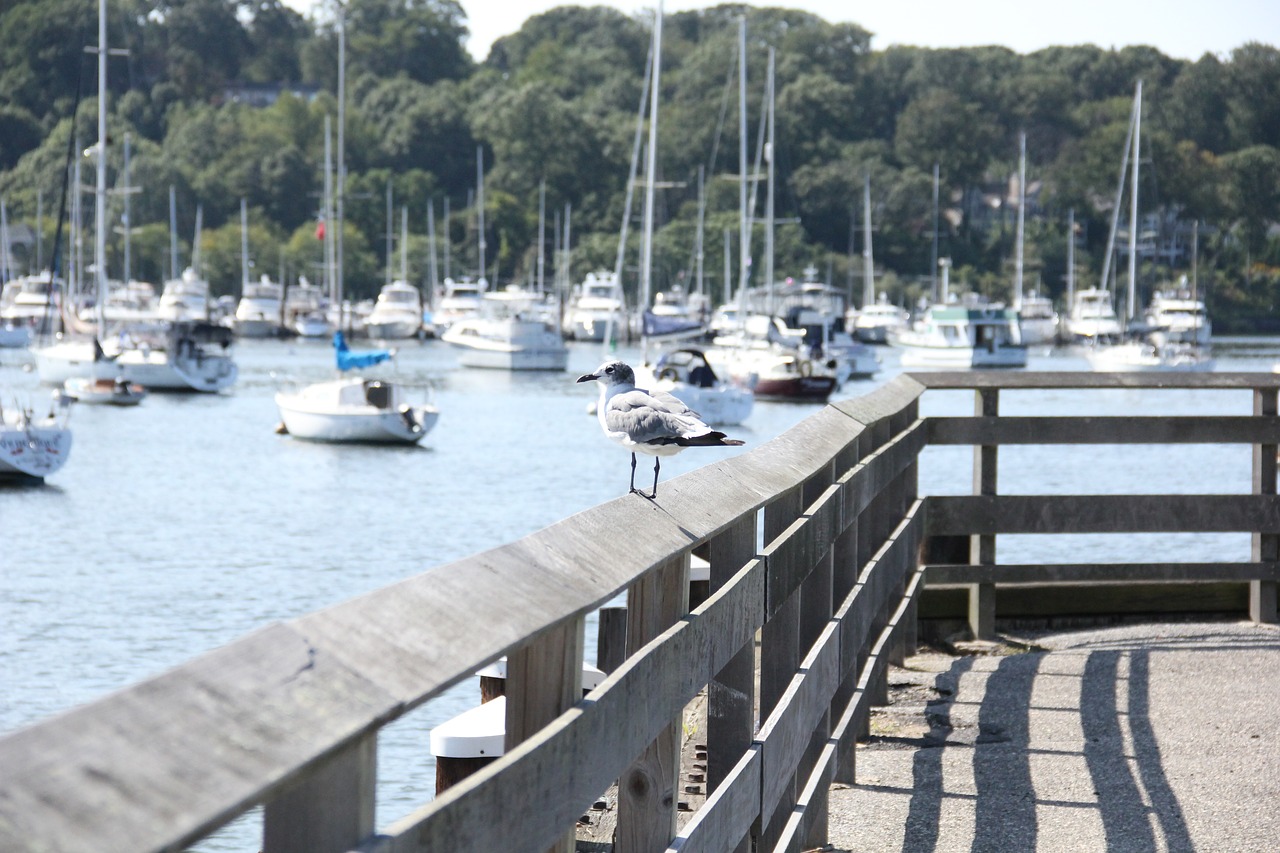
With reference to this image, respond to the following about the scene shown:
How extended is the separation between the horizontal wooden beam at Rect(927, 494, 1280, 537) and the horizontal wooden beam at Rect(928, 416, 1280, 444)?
0.90 feet

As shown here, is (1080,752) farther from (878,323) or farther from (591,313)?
(878,323)

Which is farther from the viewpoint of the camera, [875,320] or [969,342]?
[875,320]

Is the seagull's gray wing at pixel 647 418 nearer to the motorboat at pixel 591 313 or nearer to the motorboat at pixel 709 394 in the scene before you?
the motorboat at pixel 709 394

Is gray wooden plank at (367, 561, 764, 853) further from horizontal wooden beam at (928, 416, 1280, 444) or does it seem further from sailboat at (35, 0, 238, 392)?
sailboat at (35, 0, 238, 392)

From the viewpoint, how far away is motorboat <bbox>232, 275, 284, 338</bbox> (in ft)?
314

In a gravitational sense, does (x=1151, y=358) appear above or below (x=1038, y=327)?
below

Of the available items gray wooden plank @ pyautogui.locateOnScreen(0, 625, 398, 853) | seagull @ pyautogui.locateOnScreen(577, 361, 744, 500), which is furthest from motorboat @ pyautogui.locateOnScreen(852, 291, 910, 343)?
gray wooden plank @ pyautogui.locateOnScreen(0, 625, 398, 853)

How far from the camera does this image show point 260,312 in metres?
97.8

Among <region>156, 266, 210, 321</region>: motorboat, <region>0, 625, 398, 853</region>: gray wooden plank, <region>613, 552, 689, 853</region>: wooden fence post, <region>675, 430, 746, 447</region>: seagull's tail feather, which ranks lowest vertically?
<region>613, 552, 689, 853</region>: wooden fence post

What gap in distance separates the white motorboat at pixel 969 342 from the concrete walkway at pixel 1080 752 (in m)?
59.1

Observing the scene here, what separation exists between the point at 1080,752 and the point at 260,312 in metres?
95.0

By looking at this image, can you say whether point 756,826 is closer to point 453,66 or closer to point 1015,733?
point 1015,733

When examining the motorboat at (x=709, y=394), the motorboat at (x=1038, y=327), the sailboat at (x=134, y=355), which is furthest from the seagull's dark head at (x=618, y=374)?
the motorboat at (x=1038, y=327)

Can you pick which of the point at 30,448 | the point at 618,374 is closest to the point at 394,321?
the point at 30,448
